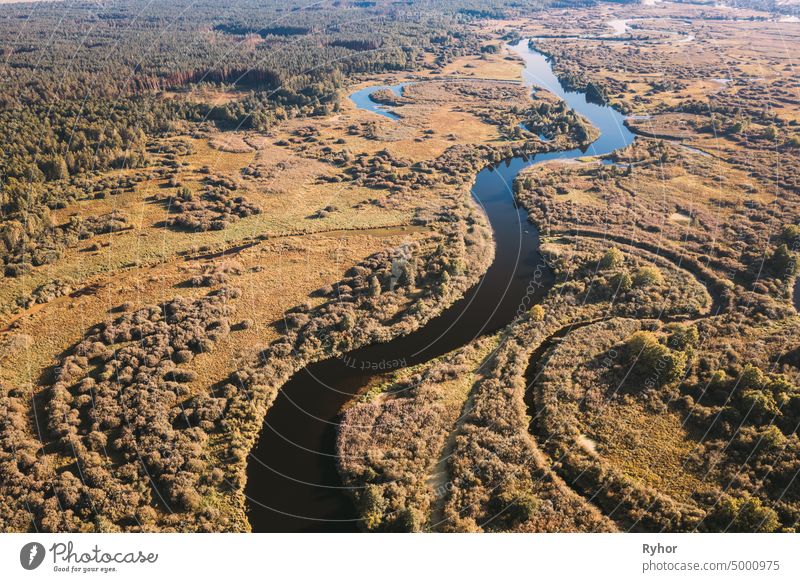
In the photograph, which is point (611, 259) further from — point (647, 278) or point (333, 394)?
point (333, 394)

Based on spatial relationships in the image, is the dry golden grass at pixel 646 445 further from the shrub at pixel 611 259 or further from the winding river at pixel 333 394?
the shrub at pixel 611 259

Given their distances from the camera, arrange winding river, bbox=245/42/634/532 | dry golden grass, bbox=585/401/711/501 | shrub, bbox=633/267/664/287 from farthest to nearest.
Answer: shrub, bbox=633/267/664/287
dry golden grass, bbox=585/401/711/501
winding river, bbox=245/42/634/532

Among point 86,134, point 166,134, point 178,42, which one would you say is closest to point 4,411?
point 86,134

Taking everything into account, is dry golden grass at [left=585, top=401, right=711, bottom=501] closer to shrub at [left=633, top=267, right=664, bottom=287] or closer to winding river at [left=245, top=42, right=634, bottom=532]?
winding river at [left=245, top=42, right=634, bottom=532]

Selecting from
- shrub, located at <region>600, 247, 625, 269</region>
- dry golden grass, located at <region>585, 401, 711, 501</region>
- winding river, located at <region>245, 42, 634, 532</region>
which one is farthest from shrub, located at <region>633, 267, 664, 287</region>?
dry golden grass, located at <region>585, 401, 711, 501</region>

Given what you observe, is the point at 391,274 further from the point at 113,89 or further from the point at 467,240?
the point at 113,89

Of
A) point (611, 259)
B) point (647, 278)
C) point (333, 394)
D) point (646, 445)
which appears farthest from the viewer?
point (611, 259)

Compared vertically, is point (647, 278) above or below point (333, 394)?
above

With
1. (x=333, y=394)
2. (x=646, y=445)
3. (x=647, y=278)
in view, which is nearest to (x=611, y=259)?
(x=647, y=278)
